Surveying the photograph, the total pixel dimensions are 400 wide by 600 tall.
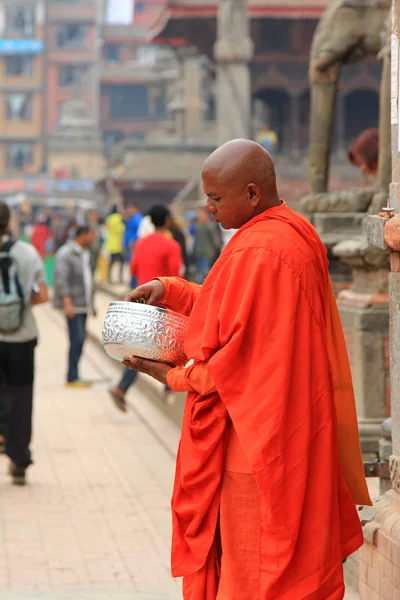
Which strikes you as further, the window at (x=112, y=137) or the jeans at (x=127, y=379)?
the window at (x=112, y=137)

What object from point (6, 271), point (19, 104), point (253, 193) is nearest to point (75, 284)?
point (6, 271)

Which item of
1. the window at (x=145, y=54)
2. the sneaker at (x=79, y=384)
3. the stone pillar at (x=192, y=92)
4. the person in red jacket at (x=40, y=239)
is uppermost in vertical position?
the window at (x=145, y=54)

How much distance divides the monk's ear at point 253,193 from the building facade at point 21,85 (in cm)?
7417

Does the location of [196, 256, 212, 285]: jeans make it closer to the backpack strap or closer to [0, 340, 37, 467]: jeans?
[0, 340, 37, 467]: jeans

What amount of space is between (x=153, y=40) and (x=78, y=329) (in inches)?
615

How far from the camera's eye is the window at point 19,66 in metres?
80.0

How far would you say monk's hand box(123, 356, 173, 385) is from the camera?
4.19m

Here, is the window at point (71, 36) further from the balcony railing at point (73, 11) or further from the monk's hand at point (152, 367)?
the monk's hand at point (152, 367)

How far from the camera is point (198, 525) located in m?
3.98

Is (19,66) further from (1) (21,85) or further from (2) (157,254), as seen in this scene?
(2) (157,254)

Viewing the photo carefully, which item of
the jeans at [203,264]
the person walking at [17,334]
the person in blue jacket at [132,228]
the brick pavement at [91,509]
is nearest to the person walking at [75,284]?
the brick pavement at [91,509]

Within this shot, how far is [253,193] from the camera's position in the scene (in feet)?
13.2

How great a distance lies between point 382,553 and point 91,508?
352cm

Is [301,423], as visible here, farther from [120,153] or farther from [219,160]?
[120,153]
